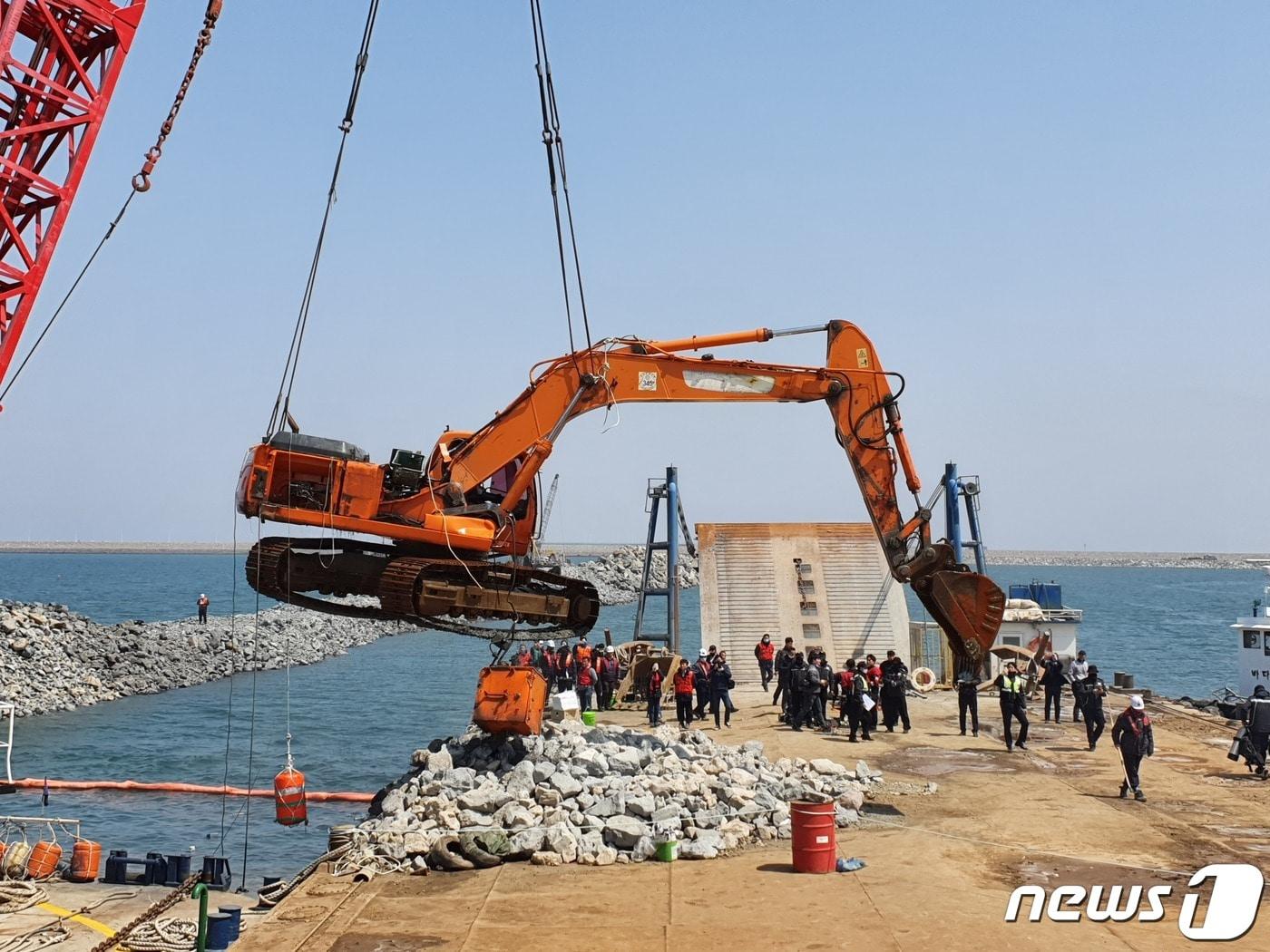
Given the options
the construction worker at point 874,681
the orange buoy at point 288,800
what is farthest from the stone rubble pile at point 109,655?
the construction worker at point 874,681

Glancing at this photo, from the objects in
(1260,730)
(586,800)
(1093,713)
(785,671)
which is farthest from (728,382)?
(1260,730)

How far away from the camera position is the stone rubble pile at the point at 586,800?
1408 cm

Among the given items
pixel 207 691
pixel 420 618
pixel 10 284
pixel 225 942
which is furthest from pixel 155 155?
pixel 207 691

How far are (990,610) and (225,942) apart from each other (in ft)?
34.1

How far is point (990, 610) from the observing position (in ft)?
52.2

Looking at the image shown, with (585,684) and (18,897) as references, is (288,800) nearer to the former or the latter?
(18,897)

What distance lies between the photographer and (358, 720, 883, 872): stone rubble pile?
14.1 meters

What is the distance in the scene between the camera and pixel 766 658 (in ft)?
94.2

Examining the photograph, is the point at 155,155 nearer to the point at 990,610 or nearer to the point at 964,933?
the point at 990,610

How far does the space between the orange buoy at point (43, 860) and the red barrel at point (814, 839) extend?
35.8ft

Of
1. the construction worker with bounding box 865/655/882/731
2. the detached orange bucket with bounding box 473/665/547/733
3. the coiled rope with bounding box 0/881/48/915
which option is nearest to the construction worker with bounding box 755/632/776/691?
the construction worker with bounding box 865/655/882/731

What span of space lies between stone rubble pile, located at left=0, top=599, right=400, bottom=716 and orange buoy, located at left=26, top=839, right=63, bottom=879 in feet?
51.3

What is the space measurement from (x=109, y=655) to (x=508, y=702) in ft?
113

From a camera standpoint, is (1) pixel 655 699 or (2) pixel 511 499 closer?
(2) pixel 511 499
